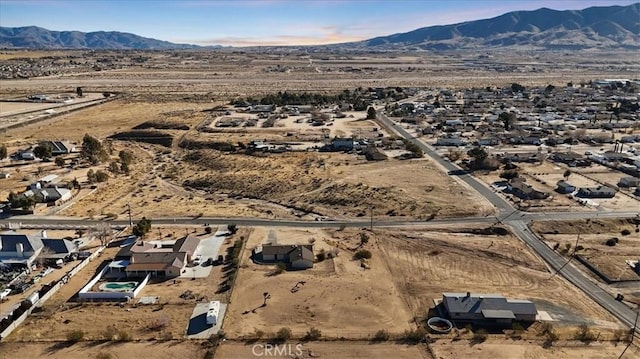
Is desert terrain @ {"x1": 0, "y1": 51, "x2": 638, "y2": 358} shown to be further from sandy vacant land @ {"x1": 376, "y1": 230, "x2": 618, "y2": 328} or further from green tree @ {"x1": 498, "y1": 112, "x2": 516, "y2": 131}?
green tree @ {"x1": 498, "y1": 112, "x2": 516, "y2": 131}

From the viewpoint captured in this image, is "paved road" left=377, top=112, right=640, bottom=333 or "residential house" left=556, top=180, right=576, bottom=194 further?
"residential house" left=556, top=180, right=576, bottom=194

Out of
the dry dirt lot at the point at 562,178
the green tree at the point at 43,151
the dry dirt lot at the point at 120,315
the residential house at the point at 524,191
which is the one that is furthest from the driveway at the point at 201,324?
the green tree at the point at 43,151

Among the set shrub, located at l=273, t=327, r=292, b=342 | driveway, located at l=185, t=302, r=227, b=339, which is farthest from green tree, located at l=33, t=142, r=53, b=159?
shrub, located at l=273, t=327, r=292, b=342

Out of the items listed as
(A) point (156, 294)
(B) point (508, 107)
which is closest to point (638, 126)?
(B) point (508, 107)

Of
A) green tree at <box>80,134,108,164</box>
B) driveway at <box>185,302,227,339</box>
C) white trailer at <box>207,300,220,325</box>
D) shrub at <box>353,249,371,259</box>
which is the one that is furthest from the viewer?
green tree at <box>80,134,108,164</box>

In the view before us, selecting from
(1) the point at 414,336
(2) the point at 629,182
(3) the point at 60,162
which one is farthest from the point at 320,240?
(3) the point at 60,162
